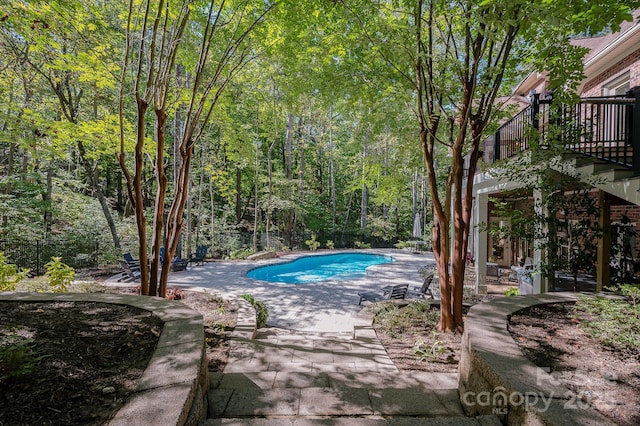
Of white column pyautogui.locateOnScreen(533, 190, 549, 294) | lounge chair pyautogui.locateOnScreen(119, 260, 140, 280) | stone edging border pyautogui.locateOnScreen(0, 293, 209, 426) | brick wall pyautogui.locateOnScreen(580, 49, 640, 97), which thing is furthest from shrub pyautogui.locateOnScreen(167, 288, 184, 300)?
brick wall pyautogui.locateOnScreen(580, 49, 640, 97)

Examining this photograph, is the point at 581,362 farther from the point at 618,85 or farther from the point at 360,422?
the point at 618,85

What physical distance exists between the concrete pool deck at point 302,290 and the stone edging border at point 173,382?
3.18 m

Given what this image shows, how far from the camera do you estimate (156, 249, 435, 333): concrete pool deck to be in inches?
244

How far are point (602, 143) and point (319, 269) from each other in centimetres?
1195

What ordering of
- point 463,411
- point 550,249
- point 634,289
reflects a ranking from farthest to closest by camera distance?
point 550,249 → point 634,289 → point 463,411

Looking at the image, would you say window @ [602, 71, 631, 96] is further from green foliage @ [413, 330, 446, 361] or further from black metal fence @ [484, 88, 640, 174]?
green foliage @ [413, 330, 446, 361]

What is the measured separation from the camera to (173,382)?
5.87ft

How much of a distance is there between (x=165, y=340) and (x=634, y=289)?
423 cm

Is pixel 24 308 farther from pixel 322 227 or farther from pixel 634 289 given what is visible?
pixel 322 227

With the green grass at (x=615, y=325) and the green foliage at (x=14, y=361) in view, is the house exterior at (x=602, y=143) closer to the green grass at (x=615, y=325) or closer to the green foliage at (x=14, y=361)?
the green grass at (x=615, y=325)

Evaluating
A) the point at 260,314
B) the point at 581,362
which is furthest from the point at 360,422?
the point at 260,314

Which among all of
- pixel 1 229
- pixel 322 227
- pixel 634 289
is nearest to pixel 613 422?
pixel 634 289

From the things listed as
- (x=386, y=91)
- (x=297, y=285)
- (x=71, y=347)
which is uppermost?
(x=386, y=91)

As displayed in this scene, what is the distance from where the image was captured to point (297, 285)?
9633 mm
